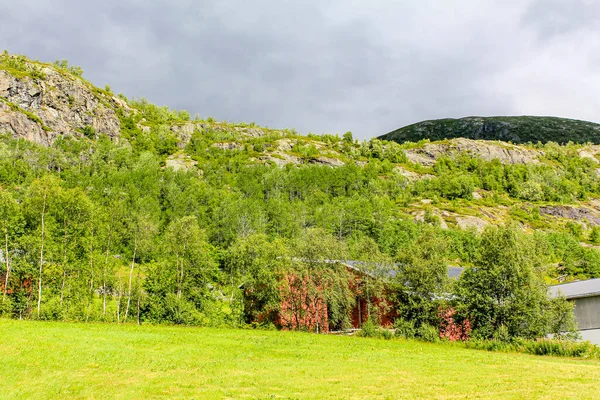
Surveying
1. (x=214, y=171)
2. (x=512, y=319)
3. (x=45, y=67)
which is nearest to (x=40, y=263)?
(x=512, y=319)

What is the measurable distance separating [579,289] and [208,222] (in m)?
84.0

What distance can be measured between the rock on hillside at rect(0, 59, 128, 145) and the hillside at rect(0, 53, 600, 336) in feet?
1.88

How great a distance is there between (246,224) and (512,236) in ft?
245

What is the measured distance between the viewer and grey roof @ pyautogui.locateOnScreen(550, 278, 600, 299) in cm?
3944

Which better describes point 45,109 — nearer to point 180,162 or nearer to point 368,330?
point 180,162

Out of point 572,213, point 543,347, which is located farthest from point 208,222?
point 572,213

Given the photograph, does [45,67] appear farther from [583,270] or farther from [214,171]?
[583,270]

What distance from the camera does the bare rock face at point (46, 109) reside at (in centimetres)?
15825

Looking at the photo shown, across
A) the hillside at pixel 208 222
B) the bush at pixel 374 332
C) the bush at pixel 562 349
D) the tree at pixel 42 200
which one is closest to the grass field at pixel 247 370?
the bush at pixel 562 349

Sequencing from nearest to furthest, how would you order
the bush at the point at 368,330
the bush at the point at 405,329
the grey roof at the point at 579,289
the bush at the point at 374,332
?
the bush at the point at 374,332 < the bush at the point at 405,329 < the bush at the point at 368,330 < the grey roof at the point at 579,289

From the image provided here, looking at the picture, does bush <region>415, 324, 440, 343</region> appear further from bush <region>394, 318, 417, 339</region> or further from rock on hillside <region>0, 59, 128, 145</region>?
rock on hillside <region>0, 59, 128, 145</region>

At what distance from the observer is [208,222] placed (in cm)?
10881

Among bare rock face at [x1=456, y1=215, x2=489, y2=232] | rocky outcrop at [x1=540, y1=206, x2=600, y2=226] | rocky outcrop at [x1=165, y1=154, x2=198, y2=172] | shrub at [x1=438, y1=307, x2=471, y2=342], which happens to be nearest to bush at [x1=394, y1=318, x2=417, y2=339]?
shrub at [x1=438, y1=307, x2=471, y2=342]

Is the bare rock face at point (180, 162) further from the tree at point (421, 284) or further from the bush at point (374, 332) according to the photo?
the bush at point (374, 332)
